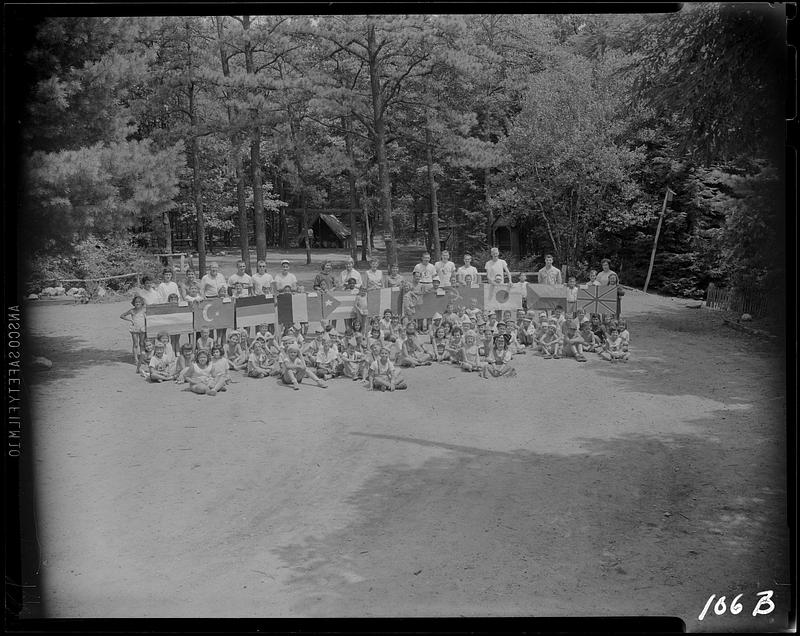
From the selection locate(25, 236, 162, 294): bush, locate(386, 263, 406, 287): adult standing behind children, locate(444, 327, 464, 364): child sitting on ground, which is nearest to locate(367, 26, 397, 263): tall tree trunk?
locate(386, 263, 406, 287): adult standing behind children

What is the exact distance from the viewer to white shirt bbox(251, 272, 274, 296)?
12.0m

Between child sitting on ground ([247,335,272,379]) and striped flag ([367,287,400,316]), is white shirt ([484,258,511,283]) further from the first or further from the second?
child sitting on ground ([247,335,272,379])

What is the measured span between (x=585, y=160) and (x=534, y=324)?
132 inches

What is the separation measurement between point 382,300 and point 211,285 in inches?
114

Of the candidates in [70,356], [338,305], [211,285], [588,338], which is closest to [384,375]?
[338,305]

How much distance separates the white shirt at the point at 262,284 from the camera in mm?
11984

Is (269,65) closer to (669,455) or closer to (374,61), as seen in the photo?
(374,61)

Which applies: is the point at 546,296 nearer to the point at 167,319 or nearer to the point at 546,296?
the point at 546,296

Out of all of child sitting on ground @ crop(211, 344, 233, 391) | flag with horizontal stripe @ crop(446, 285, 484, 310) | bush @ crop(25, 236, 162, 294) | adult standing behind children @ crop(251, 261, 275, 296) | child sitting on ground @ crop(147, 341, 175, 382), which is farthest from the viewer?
bush @ crop(25, 236, 162, 294)

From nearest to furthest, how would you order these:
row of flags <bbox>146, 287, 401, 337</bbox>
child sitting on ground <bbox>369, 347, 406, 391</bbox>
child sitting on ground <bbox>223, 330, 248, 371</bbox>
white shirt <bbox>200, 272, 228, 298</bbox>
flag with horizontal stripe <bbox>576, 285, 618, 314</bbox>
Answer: child sitting on ground <bbox>369, 347, 406, 391</bbox> → child sitting on ground <bbox>223, 330, 248, 371</bbox> → row of flags <bbox>146, 287, 401, 337</bbox> → white shirt <bbox>200, 272, 228, 298</bbox> → flag with horizontal stripe <bbox>576, 285, 618, 314</bbox>

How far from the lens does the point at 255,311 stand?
11391 millimetres

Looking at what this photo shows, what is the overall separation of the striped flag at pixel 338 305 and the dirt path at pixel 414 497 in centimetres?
192

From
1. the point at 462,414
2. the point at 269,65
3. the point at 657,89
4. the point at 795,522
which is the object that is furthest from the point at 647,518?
the point at 269,65

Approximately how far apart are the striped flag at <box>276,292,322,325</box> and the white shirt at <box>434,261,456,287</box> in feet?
7.87
